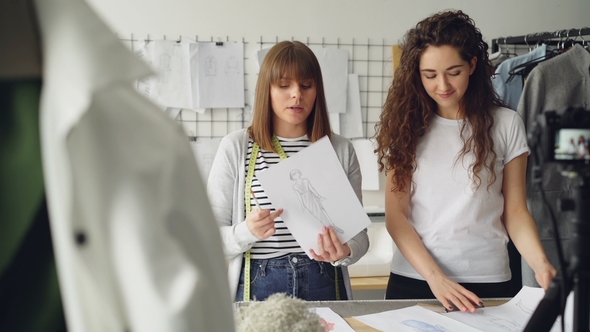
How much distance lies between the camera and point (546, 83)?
200 cm

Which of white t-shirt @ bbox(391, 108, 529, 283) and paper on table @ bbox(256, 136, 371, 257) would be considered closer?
paper on table @ bbox(256, 136, 371, 257)

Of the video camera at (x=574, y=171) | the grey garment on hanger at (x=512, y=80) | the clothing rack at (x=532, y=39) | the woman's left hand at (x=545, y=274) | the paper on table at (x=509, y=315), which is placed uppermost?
the clothing rack at (x=532, y=39)

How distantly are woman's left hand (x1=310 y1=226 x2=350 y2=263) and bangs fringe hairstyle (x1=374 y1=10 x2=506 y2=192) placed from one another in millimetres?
263

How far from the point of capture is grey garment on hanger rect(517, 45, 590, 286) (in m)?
1.99

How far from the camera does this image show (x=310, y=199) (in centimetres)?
127

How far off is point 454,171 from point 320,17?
4.30ft

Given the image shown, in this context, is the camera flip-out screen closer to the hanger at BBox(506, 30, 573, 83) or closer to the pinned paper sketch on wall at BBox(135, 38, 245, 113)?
the hanger at BBox(506, 30, 573, 83)

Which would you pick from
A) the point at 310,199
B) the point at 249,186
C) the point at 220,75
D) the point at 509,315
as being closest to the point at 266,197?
the point at 249,186

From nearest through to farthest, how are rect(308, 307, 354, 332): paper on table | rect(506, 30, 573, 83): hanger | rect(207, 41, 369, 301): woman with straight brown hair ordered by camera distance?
rect(308, 307, 354, 332): paper on table
rect(207, 41, 369, 301): woman with straight brown hair
rect(506, 30, 573, 83): hanger

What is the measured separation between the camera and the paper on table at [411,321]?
42.1 inches

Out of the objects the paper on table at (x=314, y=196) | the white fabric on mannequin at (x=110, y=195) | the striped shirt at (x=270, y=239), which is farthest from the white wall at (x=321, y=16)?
the white fabric on mannequin at (x=110, y=195)

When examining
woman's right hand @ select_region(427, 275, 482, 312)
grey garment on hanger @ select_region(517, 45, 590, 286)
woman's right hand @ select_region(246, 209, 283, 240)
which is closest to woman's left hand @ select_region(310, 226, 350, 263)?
woman's right hand @ select_region(246, 209, 283, 240)

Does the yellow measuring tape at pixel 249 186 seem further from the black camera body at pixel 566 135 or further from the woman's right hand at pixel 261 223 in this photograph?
the black camera body at pixel 566 135

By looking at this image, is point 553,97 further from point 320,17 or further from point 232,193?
point 232,193
